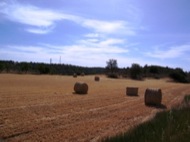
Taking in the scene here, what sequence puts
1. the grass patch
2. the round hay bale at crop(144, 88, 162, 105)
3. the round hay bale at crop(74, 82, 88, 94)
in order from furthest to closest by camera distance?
the round hay bale at crop(74, 82, 88, 94), the round hay bale at crop(144, 88, 162, 105), the grass patch

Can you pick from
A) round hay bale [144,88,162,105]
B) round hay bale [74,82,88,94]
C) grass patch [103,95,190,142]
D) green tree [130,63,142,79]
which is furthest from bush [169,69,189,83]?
grass patch [103,95,190,142]

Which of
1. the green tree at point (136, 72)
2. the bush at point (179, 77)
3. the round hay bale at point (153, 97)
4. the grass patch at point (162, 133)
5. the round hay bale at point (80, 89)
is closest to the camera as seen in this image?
the grass patch at point (162, 133)

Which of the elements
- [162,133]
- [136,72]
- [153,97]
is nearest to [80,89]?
[153,97]

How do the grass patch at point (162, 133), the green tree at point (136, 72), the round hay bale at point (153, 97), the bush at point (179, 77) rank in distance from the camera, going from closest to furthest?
the grass patch at point (162, 133)
the round hay bale at point (153, 97)
the green tree at point (136, 72)
the bush at point (179, 77)

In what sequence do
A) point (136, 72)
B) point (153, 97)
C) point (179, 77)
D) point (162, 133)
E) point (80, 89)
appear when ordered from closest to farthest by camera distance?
point (162, 133) < point (153, 97) < point (80, 89) < point (136, 72) < point (179, 77)

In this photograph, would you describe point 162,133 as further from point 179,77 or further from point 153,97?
point 179,77

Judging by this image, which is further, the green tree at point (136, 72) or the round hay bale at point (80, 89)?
the green tree at point (136, 72)

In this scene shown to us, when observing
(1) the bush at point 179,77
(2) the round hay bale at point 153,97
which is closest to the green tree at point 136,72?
(1) the bush at point 179,77

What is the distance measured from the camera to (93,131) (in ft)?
37.5

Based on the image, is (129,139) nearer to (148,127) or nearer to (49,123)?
(148,127)

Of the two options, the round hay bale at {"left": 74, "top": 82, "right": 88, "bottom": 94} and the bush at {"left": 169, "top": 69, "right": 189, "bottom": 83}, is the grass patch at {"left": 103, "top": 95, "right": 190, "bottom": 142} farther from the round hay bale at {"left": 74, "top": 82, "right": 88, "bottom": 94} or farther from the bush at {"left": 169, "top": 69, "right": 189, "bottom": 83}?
the bush at {"left": 169, "top": 69, "right": 189, "bottom": 83}

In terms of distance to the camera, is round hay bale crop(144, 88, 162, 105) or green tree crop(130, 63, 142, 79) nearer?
round hay bale crop(144, 88, 162, 105)

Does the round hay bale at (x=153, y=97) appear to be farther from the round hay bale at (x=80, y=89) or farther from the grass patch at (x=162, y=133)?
the grass patch at (x=162, y=133)

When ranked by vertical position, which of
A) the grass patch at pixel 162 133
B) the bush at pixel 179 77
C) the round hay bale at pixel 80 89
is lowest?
the grass patch at pixel 162 133
